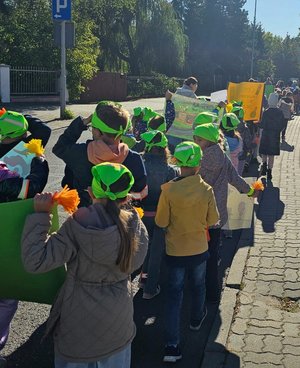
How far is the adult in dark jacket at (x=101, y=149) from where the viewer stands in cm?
345

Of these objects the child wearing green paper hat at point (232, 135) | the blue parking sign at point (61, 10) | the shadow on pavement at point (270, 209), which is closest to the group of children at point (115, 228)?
the child wearing green paper hat at point (232, 135)

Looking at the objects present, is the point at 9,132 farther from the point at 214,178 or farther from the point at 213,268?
the point at 213,268

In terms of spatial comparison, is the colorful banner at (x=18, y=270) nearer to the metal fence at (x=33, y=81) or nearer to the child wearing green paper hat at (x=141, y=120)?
the child wearing green paper hat at (x=141, y=120)

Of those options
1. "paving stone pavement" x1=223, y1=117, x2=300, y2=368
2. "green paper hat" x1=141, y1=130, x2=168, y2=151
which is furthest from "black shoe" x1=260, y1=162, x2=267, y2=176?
"green paper hat" x1=141, y1=130, x2=168, y2=151

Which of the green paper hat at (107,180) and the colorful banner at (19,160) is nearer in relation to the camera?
the green paper hat at (107,180)

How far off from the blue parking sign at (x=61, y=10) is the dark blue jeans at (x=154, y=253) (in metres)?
12.8

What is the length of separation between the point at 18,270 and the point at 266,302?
2.67 m

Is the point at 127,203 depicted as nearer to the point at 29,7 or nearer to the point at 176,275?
the point at 176,275

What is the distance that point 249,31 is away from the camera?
6950 centimetres

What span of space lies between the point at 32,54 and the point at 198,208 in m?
21.0

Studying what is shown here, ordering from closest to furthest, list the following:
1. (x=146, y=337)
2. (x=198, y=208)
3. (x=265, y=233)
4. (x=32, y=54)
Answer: (x=198, y=208), (x=146, y=337), (x=265, y=233), (x=32, y=54)

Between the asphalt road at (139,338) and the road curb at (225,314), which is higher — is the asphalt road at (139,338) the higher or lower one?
the lower one

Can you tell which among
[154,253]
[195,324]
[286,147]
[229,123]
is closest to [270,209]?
[229,123]

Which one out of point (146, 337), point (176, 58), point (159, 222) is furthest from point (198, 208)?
point (176, 58)
